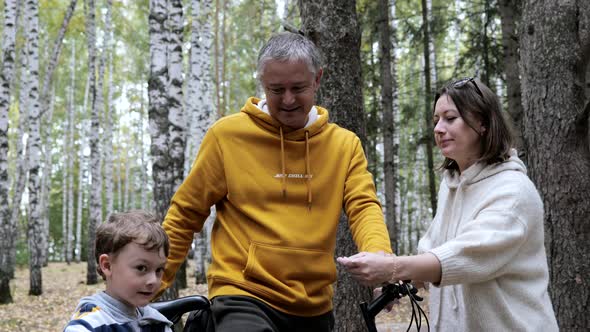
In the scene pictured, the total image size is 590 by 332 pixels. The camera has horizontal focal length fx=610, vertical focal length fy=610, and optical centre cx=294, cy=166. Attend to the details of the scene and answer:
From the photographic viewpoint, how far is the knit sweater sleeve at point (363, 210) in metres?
2.72

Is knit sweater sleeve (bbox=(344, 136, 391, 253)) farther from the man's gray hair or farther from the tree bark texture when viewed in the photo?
the tree bark texture

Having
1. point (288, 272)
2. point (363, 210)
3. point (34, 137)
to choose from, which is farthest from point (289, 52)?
point (34, 137)

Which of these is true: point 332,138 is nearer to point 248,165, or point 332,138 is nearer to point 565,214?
point 248,165

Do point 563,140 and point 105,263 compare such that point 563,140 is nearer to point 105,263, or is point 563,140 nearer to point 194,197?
point 194,197

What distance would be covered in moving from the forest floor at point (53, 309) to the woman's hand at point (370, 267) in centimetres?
595

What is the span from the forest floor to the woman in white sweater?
5.47 m

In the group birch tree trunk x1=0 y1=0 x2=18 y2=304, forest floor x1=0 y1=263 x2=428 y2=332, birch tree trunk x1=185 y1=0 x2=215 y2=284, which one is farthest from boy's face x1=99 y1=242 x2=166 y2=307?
birch tree trunk x1=185 y1=0 x2=215 y2=284

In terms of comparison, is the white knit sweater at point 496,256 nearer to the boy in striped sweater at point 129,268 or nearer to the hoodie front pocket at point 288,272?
the hoodie front pocket at point 288,272

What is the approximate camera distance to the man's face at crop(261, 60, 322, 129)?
109 inches

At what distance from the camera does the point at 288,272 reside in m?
2.77

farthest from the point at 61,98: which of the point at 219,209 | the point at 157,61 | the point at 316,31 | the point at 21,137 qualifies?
the point at 219,209

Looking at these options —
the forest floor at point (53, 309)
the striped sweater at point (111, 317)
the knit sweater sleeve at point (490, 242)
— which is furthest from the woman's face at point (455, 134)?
the forest floor at point (53, 309)

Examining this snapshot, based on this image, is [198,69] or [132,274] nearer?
[132,274]

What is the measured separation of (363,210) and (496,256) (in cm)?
65
